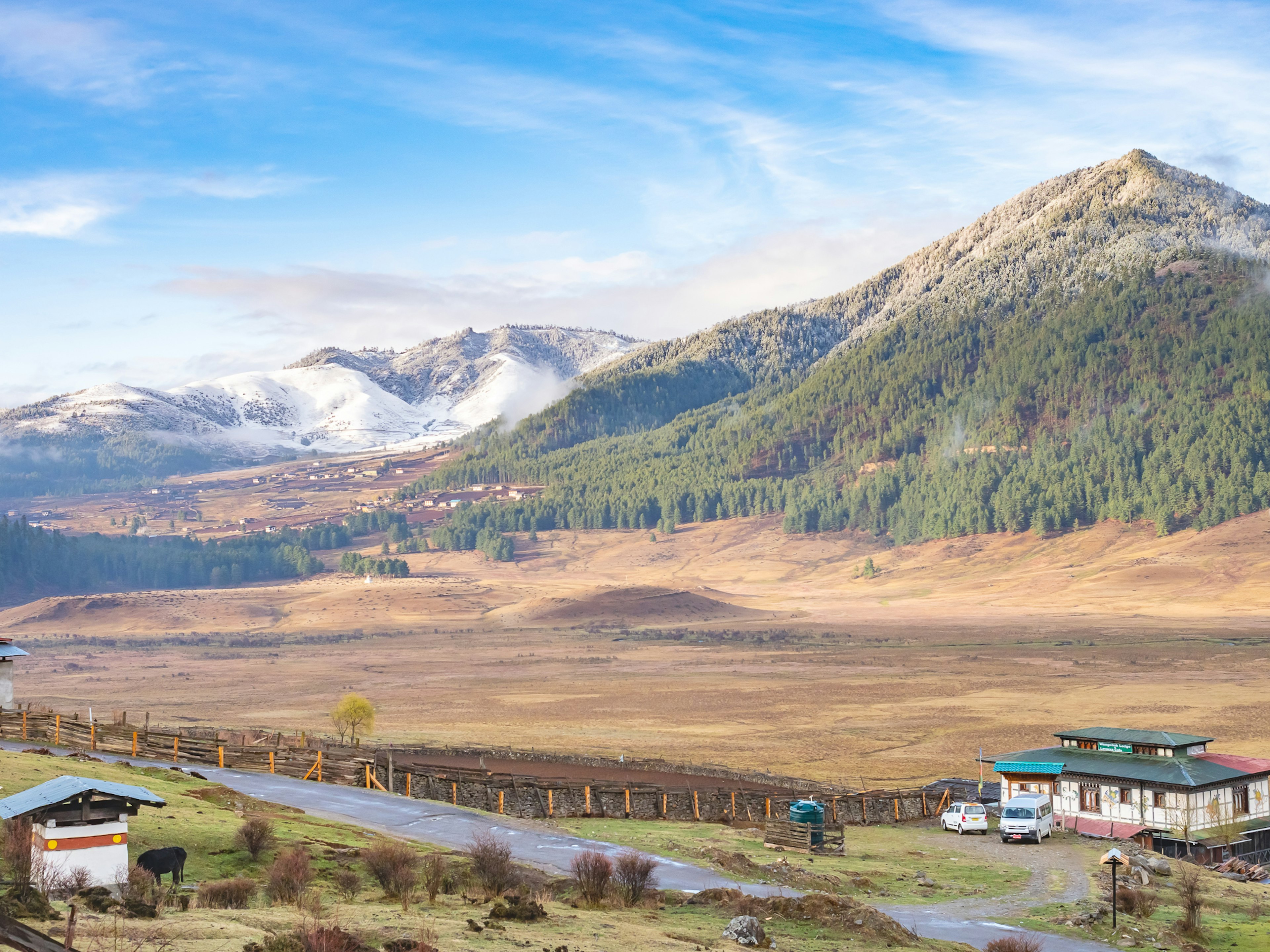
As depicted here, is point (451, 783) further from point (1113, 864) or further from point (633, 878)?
point (1113, 864)

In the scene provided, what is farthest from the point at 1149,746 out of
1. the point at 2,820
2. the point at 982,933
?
the point at 2,820

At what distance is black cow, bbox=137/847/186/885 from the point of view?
24.7 metres

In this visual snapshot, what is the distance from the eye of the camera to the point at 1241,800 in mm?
47781

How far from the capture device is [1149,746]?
48969 mm

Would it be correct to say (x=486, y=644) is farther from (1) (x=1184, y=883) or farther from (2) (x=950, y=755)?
(1) (x=1184, y=883)

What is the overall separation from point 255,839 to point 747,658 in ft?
315

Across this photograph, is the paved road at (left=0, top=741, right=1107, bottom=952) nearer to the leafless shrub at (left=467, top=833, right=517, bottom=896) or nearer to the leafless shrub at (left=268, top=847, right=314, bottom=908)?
the leafless shrub at (left=467, top=833, right=517, bottom=896)

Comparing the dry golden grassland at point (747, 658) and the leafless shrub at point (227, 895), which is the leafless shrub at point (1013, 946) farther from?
the dry golden grassland at point (747, 658)

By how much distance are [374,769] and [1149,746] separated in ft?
98.8

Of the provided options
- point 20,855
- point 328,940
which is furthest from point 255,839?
point 328,940

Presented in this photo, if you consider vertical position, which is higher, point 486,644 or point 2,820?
point 2,820

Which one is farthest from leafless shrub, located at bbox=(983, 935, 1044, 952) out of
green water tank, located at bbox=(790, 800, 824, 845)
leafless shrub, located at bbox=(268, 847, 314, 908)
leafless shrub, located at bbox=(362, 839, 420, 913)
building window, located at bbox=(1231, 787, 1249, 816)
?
building window, located at bbox=(1231, 787, 1249, 816)

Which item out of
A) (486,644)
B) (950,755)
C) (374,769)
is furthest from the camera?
(486,644)

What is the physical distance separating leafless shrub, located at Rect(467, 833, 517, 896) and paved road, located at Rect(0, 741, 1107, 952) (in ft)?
8.14
